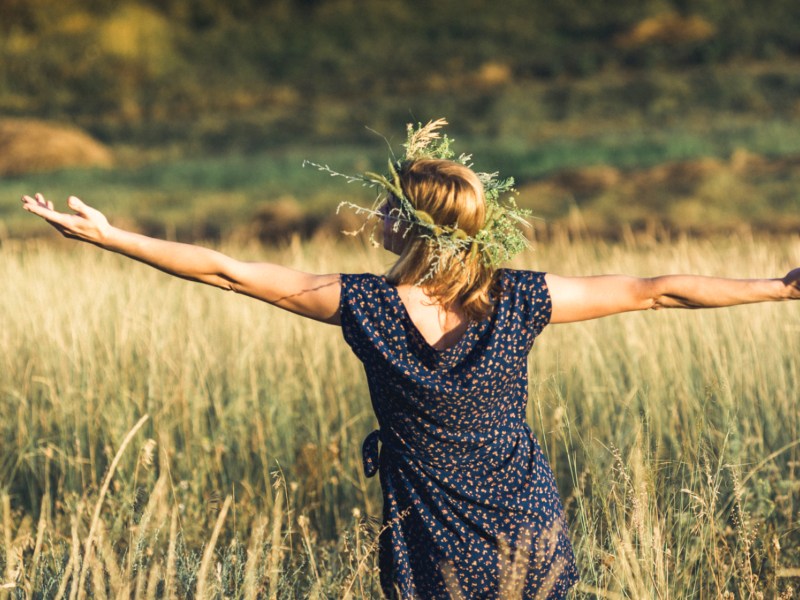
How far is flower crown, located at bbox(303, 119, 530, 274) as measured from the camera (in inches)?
103

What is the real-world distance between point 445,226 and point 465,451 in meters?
0.60

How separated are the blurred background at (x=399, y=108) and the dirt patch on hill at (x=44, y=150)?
92 mm

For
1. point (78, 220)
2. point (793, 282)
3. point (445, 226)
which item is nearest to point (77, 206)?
point (78, 220)

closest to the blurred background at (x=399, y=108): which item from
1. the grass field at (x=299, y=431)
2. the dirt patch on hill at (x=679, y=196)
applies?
the dirt patch on hill at (x=679, y=196)

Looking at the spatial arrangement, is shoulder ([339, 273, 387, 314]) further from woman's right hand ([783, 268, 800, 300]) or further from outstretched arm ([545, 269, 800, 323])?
woman's right hand ([783, 268, 800, 300])

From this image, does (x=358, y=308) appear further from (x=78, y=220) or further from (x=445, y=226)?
(x=78, y=220)

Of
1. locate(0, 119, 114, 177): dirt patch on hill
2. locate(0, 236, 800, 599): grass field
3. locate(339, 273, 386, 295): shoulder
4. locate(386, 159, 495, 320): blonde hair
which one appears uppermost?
locate(0, 119, 114, 177): dirt patch on hill

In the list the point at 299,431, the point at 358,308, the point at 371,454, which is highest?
the point at 358,308

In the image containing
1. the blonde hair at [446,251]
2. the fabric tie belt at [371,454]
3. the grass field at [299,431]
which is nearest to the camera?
the blonde hair at [446,251]

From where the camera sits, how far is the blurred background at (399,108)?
59.0ft

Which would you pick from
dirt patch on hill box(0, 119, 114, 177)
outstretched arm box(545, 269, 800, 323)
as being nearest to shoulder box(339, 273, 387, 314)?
outstretched arm box(545, 269, 800, 323)

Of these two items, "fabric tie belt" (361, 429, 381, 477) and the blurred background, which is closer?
"fabric tie belt" (361, 429, 381, 477)

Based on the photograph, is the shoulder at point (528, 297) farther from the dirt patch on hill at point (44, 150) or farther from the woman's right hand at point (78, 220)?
the dirt patch on hill at point (44, 150)

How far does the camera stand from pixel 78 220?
2682mm
